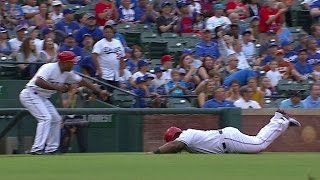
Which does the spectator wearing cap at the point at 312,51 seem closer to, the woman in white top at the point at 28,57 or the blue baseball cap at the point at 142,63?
the blue baseball cap at the point at 142,63

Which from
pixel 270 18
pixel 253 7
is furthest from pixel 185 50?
pixel 253 7

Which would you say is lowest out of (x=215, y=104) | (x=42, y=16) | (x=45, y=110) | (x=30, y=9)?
(x=215, y=104)

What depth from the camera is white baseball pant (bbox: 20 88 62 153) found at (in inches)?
532

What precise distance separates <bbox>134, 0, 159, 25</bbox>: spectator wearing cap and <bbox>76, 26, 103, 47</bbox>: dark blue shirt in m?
1.88

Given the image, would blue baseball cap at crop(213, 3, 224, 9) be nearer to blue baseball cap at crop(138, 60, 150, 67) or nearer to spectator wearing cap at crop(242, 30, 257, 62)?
spectator wearing cap at crop(242, 30, 257, 62)

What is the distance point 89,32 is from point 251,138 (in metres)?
5.89

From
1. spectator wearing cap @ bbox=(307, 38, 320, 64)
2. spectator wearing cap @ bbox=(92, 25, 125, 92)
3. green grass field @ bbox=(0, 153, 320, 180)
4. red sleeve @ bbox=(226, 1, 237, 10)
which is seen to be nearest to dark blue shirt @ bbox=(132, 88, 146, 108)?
spectator wearing cap @ bbox=(92, 25, 125, 92)

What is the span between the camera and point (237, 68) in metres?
18.3

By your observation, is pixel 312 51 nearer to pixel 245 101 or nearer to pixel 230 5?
pixel 230 5

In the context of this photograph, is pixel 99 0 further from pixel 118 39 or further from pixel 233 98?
pixel 233 98

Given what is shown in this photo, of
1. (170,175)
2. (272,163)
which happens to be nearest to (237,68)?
(272,163)

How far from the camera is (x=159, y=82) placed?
1759 cm

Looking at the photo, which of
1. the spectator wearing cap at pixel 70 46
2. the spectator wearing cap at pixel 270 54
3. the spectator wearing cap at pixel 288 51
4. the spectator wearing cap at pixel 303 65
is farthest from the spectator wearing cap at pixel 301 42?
the spectator wearing cap at pixel 70 46

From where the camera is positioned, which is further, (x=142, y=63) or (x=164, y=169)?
(x=142, y=63)
